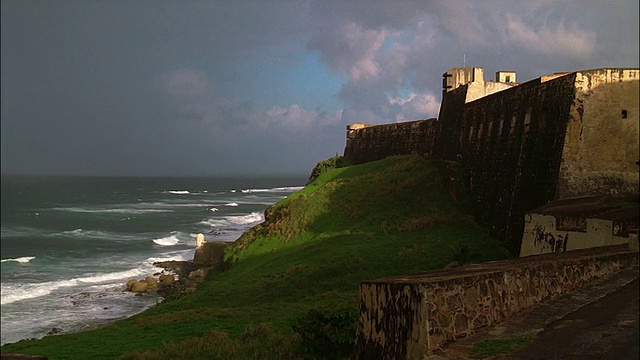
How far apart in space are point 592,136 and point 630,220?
5193 millimetres

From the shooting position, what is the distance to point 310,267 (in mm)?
18016

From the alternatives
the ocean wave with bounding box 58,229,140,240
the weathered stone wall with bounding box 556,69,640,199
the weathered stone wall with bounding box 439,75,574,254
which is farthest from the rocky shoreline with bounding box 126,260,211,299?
the ocean wave with bounding box 58,229,140,240

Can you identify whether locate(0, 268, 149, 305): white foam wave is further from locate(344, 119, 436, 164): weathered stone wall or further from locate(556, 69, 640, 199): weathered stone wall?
locate(556, 69, 640, 199): weathered stone wall

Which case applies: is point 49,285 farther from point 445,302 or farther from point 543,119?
point 445,302

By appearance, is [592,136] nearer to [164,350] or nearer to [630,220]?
[630,220]

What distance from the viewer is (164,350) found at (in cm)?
1048

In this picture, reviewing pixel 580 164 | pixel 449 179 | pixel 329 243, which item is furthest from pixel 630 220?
pixel 449 179

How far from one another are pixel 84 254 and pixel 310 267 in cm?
2804

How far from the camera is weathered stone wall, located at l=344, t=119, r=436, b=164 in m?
33.6

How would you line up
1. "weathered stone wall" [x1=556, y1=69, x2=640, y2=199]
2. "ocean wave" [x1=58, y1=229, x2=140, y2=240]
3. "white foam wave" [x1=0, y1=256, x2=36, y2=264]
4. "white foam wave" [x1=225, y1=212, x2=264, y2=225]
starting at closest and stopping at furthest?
"weathered stone wall" [x1=556, y1=69, x2=640, y2=199]
"white foam wave" [x1=0, y1=256, x2=36, y2=264]
"ocean wave" [x1=58, y1=229, x2=140, y2=240]
"white foam wave" [x1=225, y1=212, x2=264, y2=225]

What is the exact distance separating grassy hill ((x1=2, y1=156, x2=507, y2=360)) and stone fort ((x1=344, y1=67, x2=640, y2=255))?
1.95 metres

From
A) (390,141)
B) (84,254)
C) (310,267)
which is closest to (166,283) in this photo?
(310,267)

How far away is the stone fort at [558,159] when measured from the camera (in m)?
12.3

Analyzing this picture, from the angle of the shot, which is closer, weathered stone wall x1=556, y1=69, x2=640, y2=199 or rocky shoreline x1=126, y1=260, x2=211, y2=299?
weathered stone wall x1=556, y1=69, x2=640, y2=199
